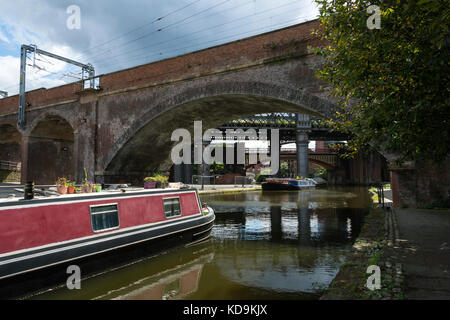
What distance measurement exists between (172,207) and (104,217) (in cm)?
182

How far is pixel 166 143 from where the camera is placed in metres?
17.4

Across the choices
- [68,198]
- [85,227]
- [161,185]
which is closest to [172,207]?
[161,185]

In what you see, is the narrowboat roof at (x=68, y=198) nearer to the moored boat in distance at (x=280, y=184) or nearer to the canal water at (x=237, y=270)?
the canal water at (x=237, y=270)

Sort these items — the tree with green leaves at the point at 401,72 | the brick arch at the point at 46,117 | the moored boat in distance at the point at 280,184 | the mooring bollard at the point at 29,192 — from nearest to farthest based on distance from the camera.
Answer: the tree with green leaves at the point at 401,72 < the mooring bollard at the point at 29,192 < the brick arch at the point at 46,117 < the moored boat in distance at the point at 280,184

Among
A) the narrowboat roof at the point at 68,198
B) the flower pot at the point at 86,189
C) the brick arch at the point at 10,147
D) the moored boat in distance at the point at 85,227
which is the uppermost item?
the brick arch at the point at 10,147

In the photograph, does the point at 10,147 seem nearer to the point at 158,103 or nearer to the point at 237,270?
the point at 158,103

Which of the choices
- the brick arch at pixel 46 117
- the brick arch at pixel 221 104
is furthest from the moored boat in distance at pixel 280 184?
the brick arch at pixel 46 117

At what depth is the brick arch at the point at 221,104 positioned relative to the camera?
35.6 feet

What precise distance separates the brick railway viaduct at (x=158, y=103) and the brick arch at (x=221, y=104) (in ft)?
0.12

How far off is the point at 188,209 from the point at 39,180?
17522 mm

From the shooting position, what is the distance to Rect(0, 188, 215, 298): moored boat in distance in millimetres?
3889
